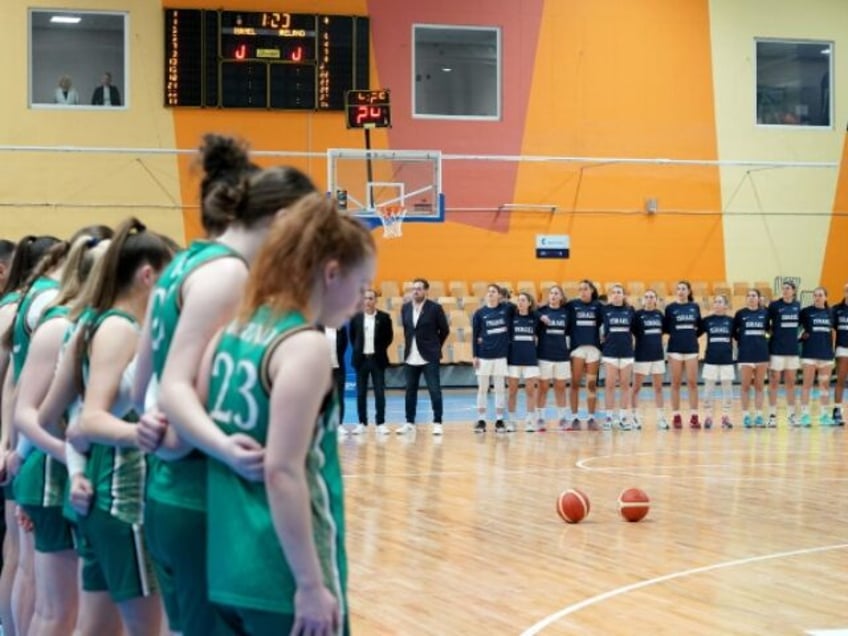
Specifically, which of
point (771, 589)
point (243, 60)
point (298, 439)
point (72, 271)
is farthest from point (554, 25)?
point (298, 439)

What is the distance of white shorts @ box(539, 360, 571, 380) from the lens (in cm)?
1870

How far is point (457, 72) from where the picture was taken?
25234 mm

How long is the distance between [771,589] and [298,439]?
568 centimetres

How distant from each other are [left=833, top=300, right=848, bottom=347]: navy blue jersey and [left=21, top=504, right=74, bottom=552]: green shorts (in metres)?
16.8

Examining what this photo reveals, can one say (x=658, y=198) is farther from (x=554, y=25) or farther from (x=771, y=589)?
(x=771, y=589)

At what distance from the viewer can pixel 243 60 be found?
22.8 m

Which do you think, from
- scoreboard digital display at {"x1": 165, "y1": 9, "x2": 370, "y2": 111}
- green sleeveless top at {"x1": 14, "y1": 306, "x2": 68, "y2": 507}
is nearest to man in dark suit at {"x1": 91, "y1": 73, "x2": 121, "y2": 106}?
scoreboard digital display at {"x1": 165, "y1": 9, "x2": 370, "y2": 111}

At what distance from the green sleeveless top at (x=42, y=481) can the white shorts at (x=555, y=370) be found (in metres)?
14.5

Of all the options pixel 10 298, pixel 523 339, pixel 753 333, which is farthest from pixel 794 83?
pixel 10 298

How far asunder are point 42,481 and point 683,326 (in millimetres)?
15464

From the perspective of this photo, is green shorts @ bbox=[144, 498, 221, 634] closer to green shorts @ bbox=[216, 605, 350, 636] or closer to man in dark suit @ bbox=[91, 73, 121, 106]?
green shorts @ bbox=[216, 605, 350, 636]

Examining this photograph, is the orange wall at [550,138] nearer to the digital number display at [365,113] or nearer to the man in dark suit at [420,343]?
the digital number display at [365,113]

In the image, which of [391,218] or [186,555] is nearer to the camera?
[186,555]

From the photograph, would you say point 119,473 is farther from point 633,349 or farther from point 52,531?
point 633,349
